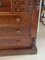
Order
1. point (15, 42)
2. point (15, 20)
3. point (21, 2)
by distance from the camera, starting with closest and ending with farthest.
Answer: point (21, 2) < point (15, 20) < point (15, 42)

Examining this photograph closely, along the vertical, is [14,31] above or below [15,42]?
above

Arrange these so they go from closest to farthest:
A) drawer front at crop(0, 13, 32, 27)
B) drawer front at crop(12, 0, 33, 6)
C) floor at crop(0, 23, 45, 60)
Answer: drawer front at crop(12, 0, 33, 6), drawer front at crop(0, 13, 32, 27), floor at crop(0, 23, 45, 60)

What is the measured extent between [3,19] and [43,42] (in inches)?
36.8

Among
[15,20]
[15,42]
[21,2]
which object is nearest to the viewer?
[21,2]

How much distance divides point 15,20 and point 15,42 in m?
0.35

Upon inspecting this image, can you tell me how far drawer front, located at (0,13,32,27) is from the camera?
79.0 inches

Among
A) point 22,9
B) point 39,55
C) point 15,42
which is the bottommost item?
point 39,55

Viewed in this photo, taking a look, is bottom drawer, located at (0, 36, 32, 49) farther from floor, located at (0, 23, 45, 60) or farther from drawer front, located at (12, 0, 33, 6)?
drawer front, located at (12, 0, 33, 6)

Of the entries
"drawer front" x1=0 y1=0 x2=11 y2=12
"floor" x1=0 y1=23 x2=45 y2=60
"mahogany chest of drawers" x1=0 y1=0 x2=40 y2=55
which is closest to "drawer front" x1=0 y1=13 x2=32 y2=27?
"mahogany chest of drawers" x1=0 y1=0 x2=40 y2=55

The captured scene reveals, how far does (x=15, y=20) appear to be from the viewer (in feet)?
6.64

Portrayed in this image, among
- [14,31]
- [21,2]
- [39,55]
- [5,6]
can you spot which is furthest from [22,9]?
[39,55]

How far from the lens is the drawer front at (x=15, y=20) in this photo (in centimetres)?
201

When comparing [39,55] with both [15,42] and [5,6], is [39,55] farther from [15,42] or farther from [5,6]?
[5,6]

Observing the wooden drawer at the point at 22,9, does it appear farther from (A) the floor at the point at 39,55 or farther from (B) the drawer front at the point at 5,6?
(A) the floor at the point at 39,55
